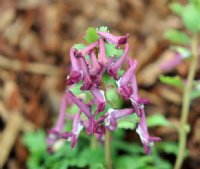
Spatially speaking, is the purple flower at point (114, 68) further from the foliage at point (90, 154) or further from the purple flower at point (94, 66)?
the foliage at point (90, 154)

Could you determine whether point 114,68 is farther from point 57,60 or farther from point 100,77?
point 57,60

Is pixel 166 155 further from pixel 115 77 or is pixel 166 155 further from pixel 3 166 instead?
pixel 115 77

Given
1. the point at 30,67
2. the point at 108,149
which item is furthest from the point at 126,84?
the point at 30,67

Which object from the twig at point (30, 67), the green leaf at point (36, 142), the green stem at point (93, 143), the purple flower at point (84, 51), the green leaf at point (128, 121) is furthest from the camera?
the twig at point (30, 67)

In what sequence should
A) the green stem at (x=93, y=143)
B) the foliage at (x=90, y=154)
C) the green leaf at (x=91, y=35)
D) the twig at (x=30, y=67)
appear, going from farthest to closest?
Answer: 1. the twig at (x=30, y=67)
2. the green stem at (x=93, y=143)
3. the foliage at (x=90, y=154)
4. the green leaf at (x=91, y=35)

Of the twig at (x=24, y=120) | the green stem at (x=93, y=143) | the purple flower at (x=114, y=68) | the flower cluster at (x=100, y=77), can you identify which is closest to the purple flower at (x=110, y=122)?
the flower cluster at (x=100, y=77)

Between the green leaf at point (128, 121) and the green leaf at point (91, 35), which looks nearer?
the green leaf at point (91, 35)

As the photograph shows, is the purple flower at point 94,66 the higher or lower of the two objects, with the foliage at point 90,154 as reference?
higher

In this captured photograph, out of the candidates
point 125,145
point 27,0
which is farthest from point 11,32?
point 125,145

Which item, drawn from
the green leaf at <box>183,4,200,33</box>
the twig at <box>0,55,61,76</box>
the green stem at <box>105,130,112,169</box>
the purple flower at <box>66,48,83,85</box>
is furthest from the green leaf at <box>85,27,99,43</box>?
the twig at <box>0,55,61,76</box>

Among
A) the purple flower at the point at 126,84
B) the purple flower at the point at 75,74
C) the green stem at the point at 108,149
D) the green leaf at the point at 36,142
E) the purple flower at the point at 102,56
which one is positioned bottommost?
the green leaf at the point at 36,142
